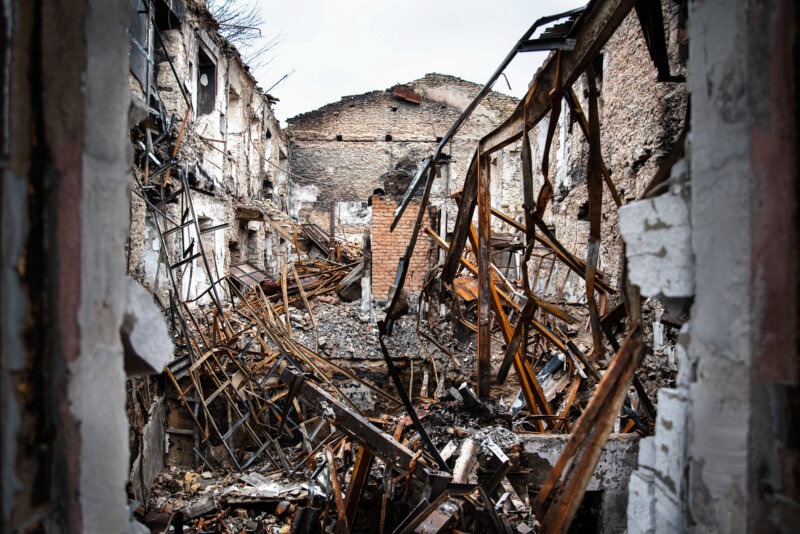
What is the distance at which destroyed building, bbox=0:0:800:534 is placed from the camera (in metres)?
1.14

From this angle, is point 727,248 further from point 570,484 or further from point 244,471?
point 244,471

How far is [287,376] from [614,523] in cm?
288

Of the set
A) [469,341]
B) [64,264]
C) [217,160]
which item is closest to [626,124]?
[469,341]

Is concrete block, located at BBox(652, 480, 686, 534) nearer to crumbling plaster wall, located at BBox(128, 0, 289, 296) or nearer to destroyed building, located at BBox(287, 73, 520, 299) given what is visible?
crumbling plaster wall, located at BBox(128, 0, 289, 296)

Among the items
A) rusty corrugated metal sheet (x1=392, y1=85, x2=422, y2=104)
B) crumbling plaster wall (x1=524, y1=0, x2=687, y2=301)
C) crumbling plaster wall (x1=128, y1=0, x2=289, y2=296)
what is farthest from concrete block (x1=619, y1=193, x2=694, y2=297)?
rusty corrugated metal sheet (x1=392, y1=85, x2=422, y2=104)

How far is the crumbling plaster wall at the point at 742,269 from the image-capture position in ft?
3.76

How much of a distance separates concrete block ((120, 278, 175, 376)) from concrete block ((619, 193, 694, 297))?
5.47 ft

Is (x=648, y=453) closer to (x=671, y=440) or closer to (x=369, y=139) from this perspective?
(x=671, y=440)

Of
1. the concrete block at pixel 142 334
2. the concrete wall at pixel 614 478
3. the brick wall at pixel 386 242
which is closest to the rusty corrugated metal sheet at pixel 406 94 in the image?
the brick wall at pixel 386 242

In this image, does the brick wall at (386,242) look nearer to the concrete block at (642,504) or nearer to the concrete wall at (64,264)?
the concrete block at (642,504)

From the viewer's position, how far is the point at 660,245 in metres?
1.50

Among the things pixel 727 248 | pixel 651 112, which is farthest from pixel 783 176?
pixel 651 112

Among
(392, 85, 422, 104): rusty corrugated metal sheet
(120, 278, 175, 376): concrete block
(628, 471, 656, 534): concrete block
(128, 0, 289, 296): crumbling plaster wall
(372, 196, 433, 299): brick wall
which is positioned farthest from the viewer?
(392, 85, 422, 104): rusty corrugated metal sheet

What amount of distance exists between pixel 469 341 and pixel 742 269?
623 centimetres
